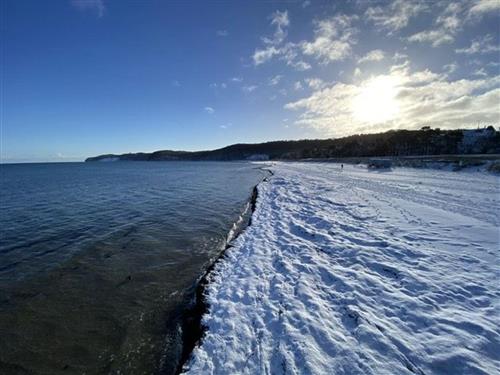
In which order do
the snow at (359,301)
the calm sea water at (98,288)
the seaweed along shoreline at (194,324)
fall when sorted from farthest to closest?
the calm sea water at (98,288) → the seaweed along shoreline at (194,324) → the snow at (359,301)

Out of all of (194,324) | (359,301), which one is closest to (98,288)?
(194,324)

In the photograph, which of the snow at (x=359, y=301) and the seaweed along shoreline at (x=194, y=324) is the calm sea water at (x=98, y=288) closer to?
the seaweed along shoreline at (x=194, y=324)

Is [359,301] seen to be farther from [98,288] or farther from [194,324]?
[98,288]

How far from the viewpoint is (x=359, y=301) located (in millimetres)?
5719

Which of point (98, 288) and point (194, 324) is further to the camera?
point (98, 288)

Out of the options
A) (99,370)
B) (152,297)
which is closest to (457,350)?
(99,370)

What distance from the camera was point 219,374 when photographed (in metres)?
4.14

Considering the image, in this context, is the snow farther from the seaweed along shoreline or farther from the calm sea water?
the calm sea water

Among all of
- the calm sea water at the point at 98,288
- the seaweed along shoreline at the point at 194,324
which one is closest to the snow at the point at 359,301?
the seaweed along shoreline at the point at 194,324

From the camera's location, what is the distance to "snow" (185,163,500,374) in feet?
13.8

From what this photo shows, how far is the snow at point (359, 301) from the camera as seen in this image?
13.8 ft

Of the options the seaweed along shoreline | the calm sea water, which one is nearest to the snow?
the seaweed along shoreline

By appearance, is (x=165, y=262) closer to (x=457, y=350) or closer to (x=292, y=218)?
(x=292, y=218)

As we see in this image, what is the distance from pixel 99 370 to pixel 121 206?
17.3 metres
